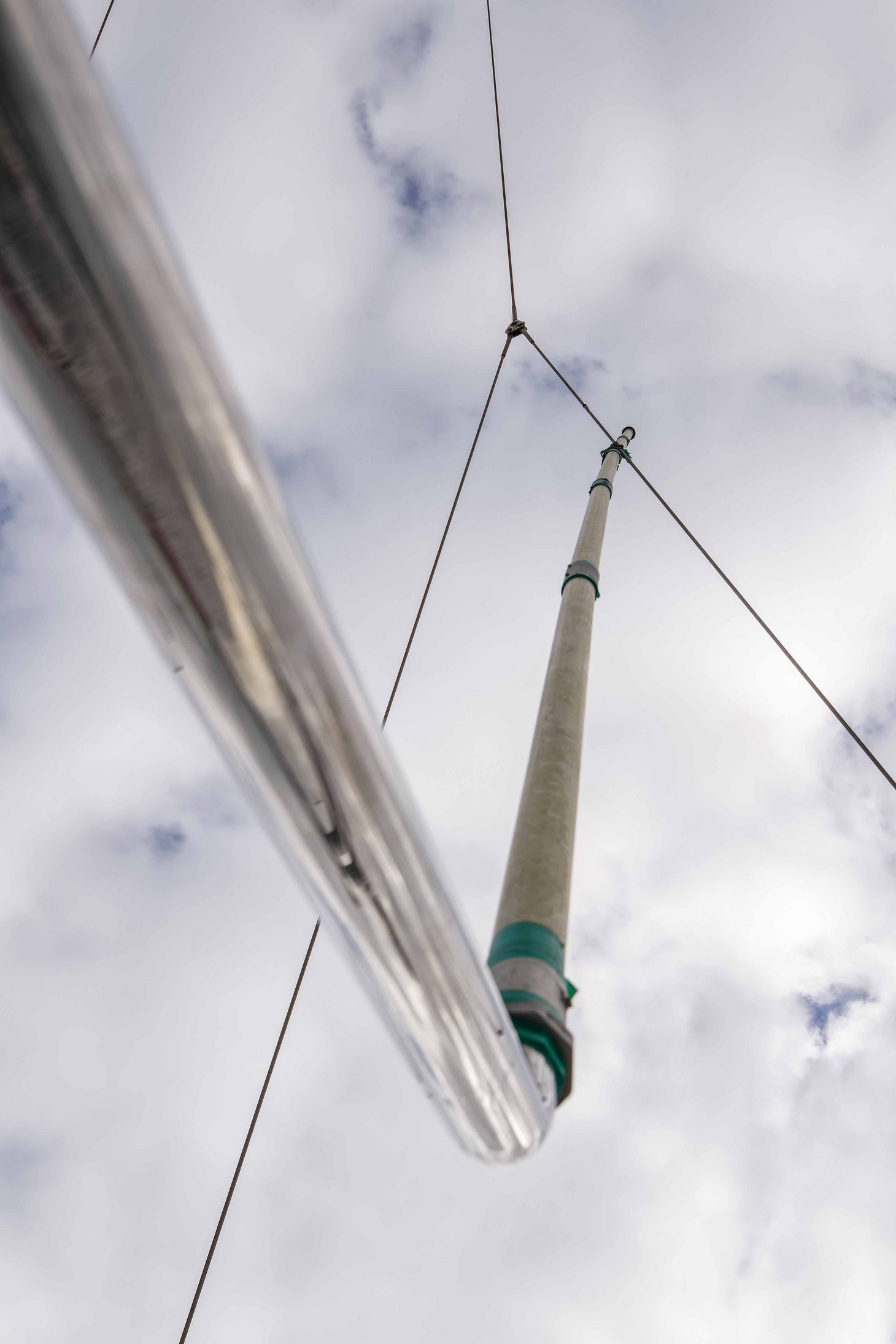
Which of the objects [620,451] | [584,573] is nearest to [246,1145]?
[584,573]

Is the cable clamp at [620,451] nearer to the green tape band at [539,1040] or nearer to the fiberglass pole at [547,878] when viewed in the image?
the fiberglass pole at [547,878]

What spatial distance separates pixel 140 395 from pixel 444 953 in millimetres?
2435

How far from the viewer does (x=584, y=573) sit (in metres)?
11.0

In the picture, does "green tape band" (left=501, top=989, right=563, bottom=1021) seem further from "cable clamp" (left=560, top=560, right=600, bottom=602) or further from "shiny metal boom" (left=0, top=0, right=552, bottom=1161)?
"cable clamp" (left=560, top=560, right=600, bottom=602)

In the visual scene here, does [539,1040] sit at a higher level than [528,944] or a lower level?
lower

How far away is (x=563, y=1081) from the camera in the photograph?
16.3ft

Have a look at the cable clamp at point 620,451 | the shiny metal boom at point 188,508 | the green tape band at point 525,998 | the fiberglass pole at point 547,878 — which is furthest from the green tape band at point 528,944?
the cable clamp at point 620,451

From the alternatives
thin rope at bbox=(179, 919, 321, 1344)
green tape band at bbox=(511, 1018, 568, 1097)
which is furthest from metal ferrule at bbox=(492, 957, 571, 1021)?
thin rope at bbox=(179, 919, 321, 1344)

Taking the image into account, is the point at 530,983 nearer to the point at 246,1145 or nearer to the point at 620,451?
the point at 246,1145

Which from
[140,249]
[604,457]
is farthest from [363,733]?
[604,457]

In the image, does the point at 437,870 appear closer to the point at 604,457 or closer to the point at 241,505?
the point at 241,505

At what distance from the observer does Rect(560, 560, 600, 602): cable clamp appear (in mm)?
10828

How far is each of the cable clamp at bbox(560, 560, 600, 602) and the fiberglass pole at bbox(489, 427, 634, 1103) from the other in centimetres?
205

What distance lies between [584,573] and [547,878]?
603cm
